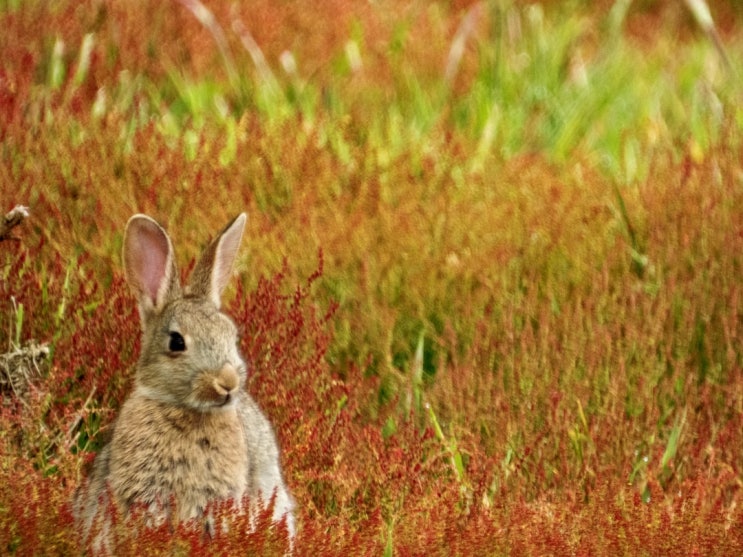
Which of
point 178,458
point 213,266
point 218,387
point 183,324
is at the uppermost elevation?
point 213,266

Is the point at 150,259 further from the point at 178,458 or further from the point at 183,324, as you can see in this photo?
the point at 178,458

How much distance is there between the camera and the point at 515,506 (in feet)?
11.2

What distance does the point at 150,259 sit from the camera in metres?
3.25

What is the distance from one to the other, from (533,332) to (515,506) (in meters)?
1.19

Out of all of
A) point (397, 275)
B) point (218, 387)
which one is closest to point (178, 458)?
point (218, 387)

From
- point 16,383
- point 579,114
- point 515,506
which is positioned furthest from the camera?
point 579,114

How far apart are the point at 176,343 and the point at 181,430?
0.62 ft

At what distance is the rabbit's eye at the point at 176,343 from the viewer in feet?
10.1

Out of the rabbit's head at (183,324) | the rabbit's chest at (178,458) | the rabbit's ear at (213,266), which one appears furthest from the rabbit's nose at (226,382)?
the rabbit's ear at (213,266)

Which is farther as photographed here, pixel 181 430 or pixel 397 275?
pixel 397 275

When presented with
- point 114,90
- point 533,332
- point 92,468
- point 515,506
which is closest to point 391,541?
point 515,506

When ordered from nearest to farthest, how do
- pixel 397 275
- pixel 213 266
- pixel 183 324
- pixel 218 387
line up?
pixel 218 387 → pixel 183 324 → pixel 213 266 → pixel 397 275

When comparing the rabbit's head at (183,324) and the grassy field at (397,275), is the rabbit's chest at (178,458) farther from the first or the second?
the grassy field at (397,275)

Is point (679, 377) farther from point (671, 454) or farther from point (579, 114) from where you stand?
point (579, 114)
